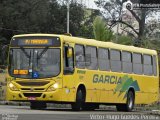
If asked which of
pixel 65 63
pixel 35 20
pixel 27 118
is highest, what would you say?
pixel 35 20

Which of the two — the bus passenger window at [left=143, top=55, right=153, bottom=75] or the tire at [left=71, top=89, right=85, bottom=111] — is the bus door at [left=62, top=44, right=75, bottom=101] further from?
the bus passenger window at [left=143, top=55, right=153, bottom=75]

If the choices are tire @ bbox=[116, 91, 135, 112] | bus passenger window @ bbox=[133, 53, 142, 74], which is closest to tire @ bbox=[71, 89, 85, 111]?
tire @ bbox=[116, 91, 135, 112]

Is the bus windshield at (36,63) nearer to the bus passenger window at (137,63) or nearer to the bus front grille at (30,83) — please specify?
the bus front grille at (30,83)

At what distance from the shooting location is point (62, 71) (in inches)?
940

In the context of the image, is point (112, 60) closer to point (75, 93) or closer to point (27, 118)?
point (75, 93)

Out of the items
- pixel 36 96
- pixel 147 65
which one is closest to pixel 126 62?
pixel 147 65

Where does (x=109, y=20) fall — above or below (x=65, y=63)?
above

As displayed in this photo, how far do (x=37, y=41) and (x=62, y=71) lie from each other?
167 cm

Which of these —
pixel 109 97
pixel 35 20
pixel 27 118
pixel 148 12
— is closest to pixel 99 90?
pixel 109 97

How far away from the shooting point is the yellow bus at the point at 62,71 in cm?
2386

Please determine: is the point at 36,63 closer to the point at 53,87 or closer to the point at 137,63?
the point at 53,87

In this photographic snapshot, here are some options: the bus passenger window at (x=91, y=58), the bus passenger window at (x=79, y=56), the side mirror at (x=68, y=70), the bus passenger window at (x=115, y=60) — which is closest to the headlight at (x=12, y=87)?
the side mirror at (x=68, y=70)

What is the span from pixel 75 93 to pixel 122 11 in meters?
54.4

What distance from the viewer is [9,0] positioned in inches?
2643
